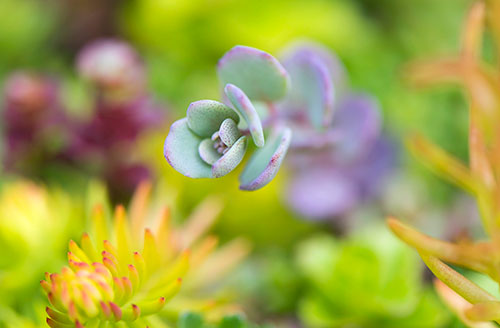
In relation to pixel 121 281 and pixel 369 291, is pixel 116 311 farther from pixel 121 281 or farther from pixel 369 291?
pixel 369 291

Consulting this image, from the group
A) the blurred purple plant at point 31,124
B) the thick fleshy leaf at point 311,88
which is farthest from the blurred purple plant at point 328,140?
the blurred purple plant at point 31,124

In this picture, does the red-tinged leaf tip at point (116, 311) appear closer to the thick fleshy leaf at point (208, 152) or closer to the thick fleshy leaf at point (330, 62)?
the thick fleshy leaf at point (208, 152)

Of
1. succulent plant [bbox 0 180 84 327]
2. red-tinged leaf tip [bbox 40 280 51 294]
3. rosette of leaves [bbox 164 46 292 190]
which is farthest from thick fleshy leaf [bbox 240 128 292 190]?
succulent plant [bbox 0 180 84 327]

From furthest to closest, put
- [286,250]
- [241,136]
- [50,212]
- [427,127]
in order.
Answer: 1. [427,127]
2. [286,250]
3. [50,212]
4. [241,136]

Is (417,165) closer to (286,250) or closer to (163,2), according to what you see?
(286,250)

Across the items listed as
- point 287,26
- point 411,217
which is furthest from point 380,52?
point 411,217

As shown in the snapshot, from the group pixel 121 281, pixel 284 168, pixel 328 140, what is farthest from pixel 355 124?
pixel 121 281
